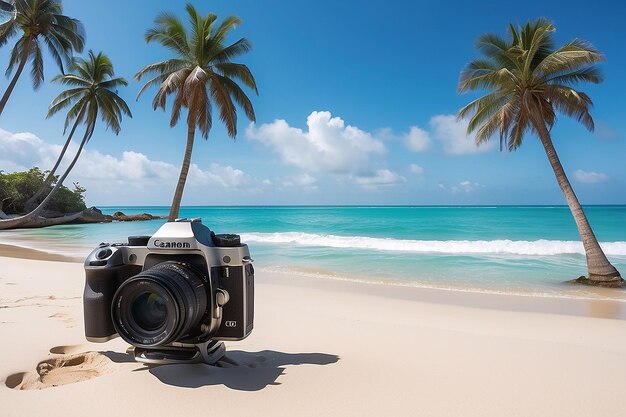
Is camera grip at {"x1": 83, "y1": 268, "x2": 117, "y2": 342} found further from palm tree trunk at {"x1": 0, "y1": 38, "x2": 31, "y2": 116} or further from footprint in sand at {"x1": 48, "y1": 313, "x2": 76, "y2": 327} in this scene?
palm tree trunk at {"x1": 0, "y1": 38, "x2": 31, "y2": 116}

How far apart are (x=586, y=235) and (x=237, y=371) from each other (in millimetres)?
8798

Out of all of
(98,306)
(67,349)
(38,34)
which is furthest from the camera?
(38,34)

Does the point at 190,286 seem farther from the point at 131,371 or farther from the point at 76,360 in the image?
the point at 76,360

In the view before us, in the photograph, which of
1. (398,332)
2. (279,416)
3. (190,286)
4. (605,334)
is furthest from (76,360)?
(605,334)

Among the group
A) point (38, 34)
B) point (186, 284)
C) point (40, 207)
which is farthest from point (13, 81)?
point (186, 284)

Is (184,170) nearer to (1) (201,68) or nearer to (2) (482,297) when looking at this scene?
(1) (201,68)

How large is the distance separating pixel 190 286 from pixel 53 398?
720 millimetres

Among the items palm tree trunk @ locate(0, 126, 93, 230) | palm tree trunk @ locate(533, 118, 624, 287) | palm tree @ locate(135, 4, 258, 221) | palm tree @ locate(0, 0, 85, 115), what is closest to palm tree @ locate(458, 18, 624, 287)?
palm tree trunk @ locate(533, 118, 624, 287)

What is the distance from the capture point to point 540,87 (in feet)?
28.3

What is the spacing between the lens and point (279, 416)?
5.08 ft

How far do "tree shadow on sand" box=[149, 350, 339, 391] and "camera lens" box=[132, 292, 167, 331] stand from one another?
0.27 meters

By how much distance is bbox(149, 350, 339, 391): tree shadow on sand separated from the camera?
180 cm

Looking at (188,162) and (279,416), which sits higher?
(188,162)

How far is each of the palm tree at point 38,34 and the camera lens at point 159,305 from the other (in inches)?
732
